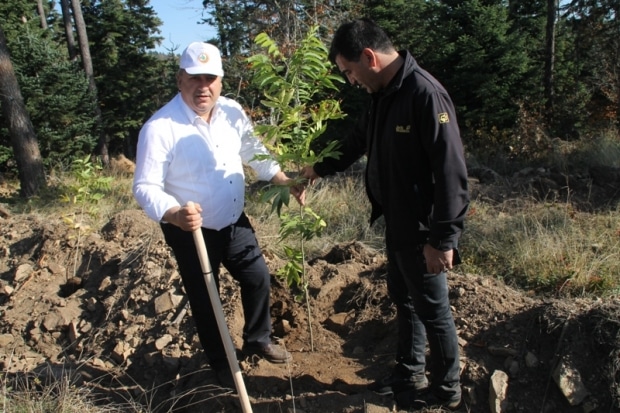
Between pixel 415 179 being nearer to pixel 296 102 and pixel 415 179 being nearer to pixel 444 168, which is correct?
pixel 444 168

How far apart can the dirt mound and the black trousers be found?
10.4 inches

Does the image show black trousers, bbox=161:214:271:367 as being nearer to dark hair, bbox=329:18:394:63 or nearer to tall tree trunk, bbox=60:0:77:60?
dark hair, bbox=329:18:394:63

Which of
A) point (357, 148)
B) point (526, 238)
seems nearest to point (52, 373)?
point (357, 148)

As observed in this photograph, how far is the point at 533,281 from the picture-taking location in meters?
4.46

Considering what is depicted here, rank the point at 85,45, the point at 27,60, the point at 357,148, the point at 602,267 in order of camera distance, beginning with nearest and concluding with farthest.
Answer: the point at 357,148 → the point at 602,267 → the point at 27,60 → the point at 85,45

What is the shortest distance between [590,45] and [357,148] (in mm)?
15689

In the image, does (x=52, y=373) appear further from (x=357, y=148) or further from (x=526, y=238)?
(x=526, y=238)

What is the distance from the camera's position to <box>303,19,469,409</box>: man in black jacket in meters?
2.27

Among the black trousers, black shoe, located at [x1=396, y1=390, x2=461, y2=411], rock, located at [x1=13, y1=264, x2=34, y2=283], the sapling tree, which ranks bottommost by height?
black shoe, located at [x1=396, y1=390, x2=461, y2=411]

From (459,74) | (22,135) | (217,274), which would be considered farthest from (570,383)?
(459,74)

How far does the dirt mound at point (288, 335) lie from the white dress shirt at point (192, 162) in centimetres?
120

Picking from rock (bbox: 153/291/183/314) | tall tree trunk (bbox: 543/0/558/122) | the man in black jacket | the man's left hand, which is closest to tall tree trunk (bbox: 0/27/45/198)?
rock (bbox: 153/291/183/314)

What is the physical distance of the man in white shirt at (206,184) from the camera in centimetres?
264

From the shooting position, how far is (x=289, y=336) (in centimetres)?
376
